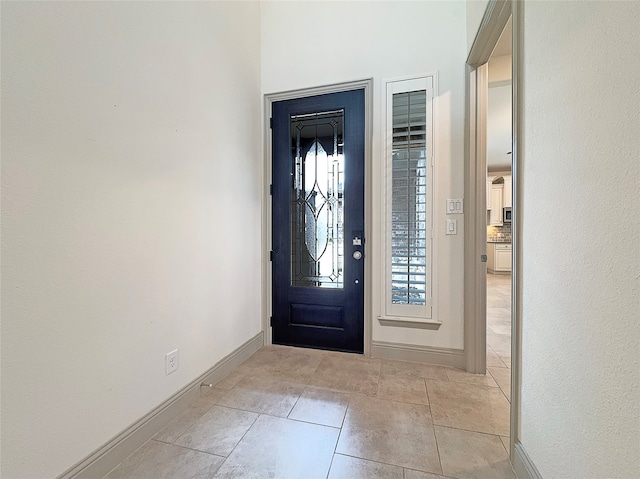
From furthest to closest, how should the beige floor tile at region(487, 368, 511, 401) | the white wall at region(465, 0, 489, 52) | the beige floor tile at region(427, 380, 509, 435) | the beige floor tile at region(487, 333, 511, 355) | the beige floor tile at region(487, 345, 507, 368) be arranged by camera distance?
the beige floor tile at region(487, 333, 511, 355)
the beige floor tile at region(487, 345, 507, 368)
the beige floor tile at region(487, 368, 511, 401)
the white wall at region(465, 0, 489, 52)
the beige floor tile at region(427, 380, 509, 435)

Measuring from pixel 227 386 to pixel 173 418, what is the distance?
402 mm

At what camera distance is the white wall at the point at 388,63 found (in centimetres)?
223

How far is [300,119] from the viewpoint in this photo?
2.63m

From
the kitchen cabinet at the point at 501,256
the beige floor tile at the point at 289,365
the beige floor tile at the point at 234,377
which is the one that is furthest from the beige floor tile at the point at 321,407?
the kitchen cabinet at the point at 501,256

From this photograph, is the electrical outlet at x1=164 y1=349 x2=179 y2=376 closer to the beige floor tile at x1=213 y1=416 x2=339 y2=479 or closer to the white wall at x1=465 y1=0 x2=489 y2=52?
the beige floor tile at x1=213 y1=416 x2=339 y2=479

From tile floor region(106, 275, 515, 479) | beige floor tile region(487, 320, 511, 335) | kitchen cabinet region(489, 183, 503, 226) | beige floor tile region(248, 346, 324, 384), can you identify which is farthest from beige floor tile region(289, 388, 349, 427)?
kitchen cabinet region(489, 183, 503, 226)

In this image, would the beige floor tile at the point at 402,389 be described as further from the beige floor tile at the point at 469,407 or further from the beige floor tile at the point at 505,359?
the beige floor tile at the point at 505,359

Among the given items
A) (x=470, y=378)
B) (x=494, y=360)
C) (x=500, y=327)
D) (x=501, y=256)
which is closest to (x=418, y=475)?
(x=470, y=378)

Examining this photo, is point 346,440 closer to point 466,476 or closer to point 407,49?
point 466,476

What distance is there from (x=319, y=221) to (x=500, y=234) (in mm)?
7115

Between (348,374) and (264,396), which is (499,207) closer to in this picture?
(348,374)

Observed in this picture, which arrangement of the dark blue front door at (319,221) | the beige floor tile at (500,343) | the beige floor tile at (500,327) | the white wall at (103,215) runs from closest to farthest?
the white wall at (103,215)
the dark blue front door at (319,221)
the beige floor tile at (500,343)
the beige floor tile at (500,327)

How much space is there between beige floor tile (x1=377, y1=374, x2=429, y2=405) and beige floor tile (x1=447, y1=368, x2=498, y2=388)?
26 centimetres

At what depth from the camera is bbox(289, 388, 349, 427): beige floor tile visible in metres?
1.59
